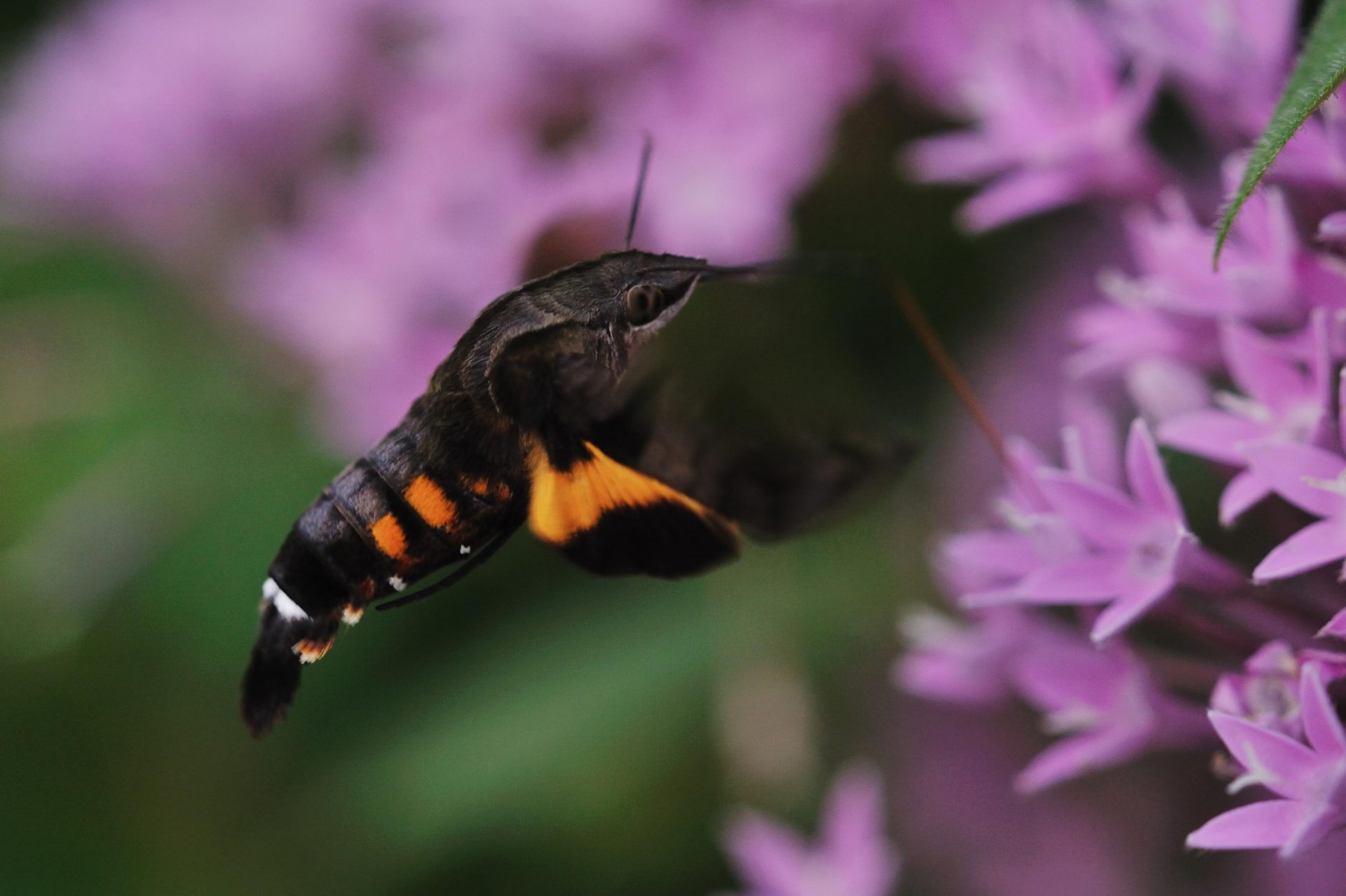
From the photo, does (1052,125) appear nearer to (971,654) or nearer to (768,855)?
(971,654)

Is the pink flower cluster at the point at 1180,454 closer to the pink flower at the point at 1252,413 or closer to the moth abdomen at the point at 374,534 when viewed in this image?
the pink flower at the point at 1252,413

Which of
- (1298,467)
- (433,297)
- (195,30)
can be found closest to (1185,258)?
(1298,467)

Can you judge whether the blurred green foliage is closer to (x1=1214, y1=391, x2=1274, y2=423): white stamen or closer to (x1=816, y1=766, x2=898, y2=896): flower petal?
(x1=816, y1=766, x2=898, y2=896): flower petal

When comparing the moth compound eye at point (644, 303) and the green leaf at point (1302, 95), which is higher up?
the moth compound eye at point (644, 303)

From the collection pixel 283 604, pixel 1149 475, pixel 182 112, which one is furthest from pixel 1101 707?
pixel 182 112

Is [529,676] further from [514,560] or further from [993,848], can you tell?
[993,848]

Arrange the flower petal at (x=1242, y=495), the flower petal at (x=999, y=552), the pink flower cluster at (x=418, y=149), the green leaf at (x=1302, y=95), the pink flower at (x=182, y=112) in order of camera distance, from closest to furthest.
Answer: the green leaf at (x=1302, y=95) < the flower petal at (x=1242, y=495) < the flower petal at (x=999, y=552) < the pink flower cluster at (x=418, y=149) < the pink flower at (x=182, y=112)

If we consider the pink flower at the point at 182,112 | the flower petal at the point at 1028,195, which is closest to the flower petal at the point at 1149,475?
the flower petal at the point at 1028,195
